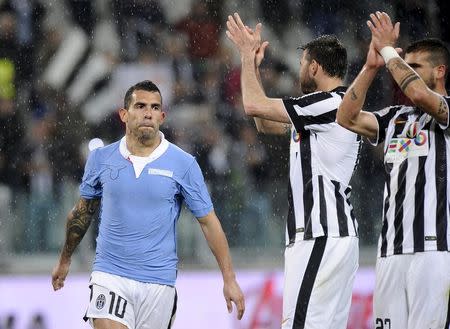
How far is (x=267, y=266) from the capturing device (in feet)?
32.5

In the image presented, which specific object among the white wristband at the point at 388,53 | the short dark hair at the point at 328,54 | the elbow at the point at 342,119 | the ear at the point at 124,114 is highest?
the short dark hair at the point at 328,54

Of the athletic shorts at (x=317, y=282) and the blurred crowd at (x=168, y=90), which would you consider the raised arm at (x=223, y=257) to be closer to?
the athletic shorts at (x=317, y=282)

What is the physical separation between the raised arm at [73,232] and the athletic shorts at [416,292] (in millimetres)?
1878

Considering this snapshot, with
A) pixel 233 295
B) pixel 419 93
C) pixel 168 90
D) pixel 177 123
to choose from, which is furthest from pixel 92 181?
pixel 168 90

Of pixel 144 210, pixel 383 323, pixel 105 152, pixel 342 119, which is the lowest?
pixel 383 323

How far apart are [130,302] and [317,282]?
1.07 m

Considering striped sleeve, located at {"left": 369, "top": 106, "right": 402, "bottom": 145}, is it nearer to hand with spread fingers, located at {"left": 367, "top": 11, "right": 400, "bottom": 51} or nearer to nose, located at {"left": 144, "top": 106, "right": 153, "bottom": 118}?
hand with spread fingers, located at {"left": 367, "top": 11, "right": 400, "bottom": 51}

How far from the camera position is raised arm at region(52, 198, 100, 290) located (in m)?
6.61

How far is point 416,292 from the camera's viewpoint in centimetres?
548

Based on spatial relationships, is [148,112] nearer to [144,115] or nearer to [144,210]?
[144,115]

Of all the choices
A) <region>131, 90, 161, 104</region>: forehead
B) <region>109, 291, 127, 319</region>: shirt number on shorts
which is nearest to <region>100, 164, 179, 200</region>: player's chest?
<region>131, 90, 161, 104</region>: forehead

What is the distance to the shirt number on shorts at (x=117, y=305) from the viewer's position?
619 centimetres

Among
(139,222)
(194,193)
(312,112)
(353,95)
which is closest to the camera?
(353,95)

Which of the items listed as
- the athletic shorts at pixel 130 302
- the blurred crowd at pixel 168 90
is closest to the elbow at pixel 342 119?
the athletic shorts at pixel 130 302
